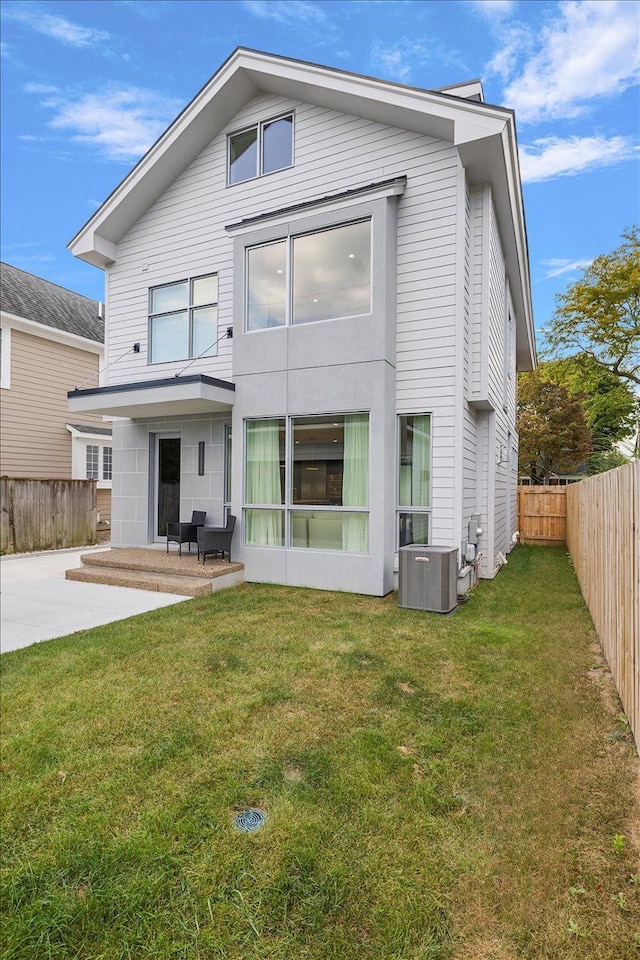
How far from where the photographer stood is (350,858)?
213 cm

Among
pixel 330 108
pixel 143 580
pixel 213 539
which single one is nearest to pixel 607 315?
pixel 330 108

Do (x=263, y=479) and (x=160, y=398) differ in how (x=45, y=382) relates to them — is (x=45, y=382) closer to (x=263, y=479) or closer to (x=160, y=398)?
(x=160, y=398)

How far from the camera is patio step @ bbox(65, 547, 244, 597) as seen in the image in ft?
24.3

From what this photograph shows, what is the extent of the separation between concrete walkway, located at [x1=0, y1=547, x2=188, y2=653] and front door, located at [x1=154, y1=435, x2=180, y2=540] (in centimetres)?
207

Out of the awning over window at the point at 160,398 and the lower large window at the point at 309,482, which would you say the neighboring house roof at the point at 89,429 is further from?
the lower large window at the point at 309,482

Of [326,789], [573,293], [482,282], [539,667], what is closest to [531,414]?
[573,293]

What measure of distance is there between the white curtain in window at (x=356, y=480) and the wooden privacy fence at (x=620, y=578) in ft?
10.0

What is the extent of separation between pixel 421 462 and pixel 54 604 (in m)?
5.74

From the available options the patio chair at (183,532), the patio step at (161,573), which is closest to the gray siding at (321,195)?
the patio chair at (183,532)

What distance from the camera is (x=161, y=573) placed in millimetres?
8008

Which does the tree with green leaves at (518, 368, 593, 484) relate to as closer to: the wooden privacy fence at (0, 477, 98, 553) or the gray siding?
the gray siding

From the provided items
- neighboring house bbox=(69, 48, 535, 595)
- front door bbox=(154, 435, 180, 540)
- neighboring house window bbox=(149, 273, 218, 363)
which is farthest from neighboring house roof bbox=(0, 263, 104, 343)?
front door bbox=(154, 435, 180, 540)

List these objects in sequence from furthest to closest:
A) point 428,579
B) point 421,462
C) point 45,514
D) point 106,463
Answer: point 106,463 < point 45,514 < point 421,462 < point 428,579

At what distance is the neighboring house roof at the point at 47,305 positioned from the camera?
14.6 meters
